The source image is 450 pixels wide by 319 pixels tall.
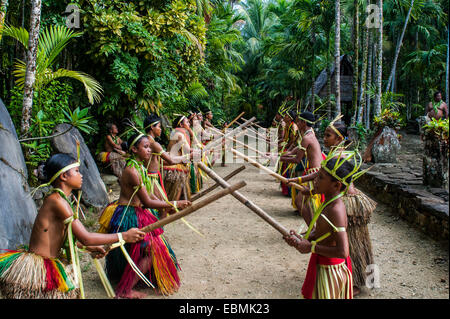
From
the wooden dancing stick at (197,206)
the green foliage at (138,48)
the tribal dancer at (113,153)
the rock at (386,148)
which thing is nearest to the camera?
the wooden dancing stick at (197,206)

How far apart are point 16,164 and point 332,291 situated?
3472mm

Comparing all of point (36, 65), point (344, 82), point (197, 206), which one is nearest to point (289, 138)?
point (36, 65)

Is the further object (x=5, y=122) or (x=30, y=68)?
(x=30, y=68)

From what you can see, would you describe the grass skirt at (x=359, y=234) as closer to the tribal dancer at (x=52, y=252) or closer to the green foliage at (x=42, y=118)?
the tribal dancer at (x=52, y=252)

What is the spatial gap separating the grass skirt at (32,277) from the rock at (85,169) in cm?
341

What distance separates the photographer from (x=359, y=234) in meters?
3.51

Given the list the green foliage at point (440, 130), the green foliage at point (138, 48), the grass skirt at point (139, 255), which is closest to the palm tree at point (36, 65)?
the green foliage at point (138, 48)

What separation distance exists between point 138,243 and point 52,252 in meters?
0.98

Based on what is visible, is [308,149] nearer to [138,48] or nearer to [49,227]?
[49,227]

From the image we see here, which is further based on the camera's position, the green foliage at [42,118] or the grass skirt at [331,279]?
the green foliage at [42,118]

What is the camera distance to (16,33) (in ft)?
16.5

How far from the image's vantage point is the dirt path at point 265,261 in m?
3.47
